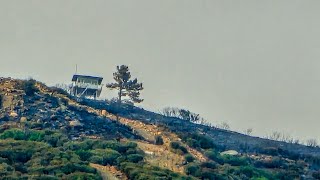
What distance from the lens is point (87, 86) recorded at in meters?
85.6

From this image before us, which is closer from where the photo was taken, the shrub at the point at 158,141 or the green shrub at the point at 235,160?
the green shrub at the point at 235,160

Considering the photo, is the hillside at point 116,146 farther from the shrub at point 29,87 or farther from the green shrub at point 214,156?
the green shrub at point 214,156

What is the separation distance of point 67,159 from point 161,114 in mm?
31292

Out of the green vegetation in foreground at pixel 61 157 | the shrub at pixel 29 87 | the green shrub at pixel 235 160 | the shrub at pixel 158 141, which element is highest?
the shrub at pixel 29 87

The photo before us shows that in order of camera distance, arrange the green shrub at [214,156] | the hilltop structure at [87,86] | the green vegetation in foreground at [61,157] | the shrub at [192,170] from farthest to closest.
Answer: the hilltop structure at [87,86] → the green shrub at [214,156] → the shrub at [192,170] → the green vegetation in foreground at [61,157]

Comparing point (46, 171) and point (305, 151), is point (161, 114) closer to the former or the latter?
point (305, 151)

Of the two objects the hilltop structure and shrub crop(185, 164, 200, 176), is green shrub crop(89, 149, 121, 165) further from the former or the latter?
the hilltop structure

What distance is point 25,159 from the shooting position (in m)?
55.9

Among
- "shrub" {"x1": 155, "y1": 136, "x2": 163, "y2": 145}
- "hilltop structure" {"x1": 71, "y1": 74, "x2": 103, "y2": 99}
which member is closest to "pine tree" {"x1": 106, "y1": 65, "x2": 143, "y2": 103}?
"hilltop structure" {"x1": 71, "y1": 74, "x2": 103, "y2": 99}

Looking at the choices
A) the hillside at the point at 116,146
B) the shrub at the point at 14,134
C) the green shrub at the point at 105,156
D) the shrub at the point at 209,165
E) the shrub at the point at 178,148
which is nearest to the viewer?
the hillside at the point at 116,146

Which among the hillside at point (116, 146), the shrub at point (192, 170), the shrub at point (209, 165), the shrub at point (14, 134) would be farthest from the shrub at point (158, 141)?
the shrub at point (14, 134)

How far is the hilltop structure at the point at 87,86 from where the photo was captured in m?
84.8

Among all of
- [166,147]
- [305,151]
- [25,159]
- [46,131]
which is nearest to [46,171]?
[25,159]

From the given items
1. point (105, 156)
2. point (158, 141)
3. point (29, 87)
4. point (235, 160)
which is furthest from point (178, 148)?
point (29, 87)
